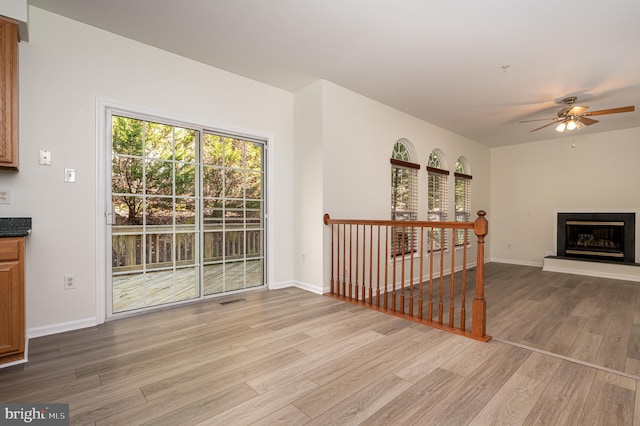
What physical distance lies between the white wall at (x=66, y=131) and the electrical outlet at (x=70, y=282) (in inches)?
1.3

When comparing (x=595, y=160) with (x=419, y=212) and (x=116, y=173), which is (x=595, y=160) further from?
(x=116, y=173)

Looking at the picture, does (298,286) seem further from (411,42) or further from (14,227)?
(411,42)

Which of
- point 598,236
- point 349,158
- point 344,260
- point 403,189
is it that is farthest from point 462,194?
point 344,260

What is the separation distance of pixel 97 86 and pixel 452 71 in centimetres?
366

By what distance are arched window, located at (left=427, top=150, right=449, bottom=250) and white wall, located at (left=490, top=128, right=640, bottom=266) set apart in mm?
2243

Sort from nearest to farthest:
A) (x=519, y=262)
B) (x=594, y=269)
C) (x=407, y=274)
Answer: (x=407, y=274) → (x=594, y=269) → (x=519, y=262)

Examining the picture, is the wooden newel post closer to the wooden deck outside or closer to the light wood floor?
the light wood floor

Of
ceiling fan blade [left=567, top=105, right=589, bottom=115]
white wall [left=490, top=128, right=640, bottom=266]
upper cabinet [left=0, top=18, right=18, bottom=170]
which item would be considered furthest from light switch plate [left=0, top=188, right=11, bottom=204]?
white wall [left=490, top=128, right=640, bottom=266]

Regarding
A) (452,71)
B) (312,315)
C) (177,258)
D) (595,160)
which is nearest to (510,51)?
(452,71)

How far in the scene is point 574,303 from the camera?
3.68m

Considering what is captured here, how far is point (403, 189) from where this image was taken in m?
5.03

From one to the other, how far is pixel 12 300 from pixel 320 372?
80.9 inches

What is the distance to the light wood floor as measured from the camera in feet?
5.09

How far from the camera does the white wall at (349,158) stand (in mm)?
3826
